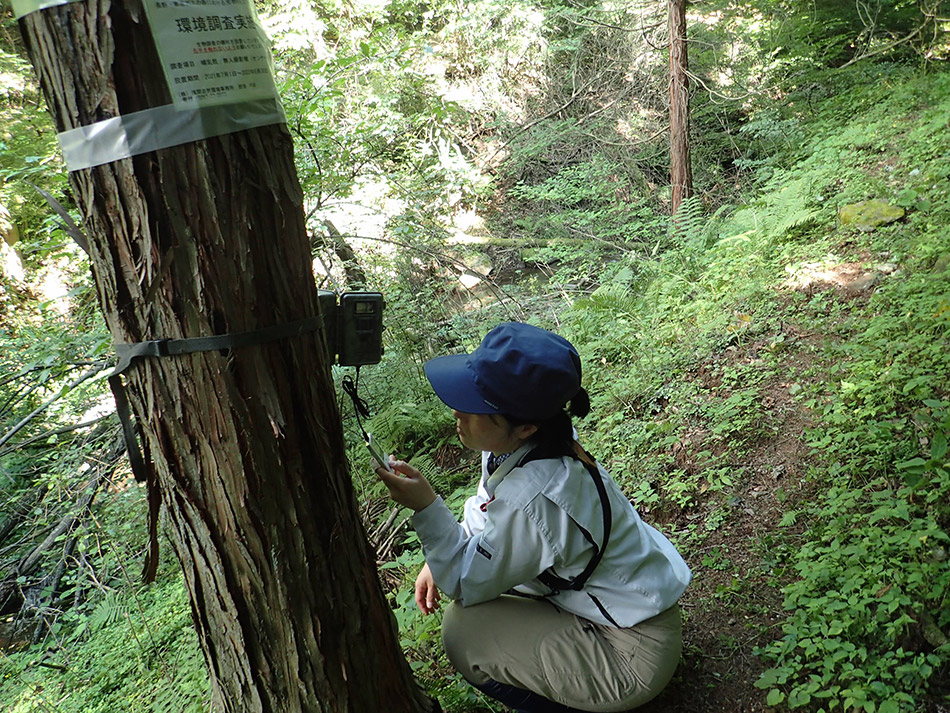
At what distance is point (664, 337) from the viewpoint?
5262mm

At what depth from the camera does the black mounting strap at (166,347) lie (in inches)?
57.1

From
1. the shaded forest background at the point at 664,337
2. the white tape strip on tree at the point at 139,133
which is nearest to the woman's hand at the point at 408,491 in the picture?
the shaded forest background at the point at 664,337

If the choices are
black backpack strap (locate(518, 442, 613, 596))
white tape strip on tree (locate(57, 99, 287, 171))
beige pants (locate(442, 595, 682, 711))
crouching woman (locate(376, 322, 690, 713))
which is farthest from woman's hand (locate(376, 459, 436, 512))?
white tape strip on tree (locate(57, 99, 287, 171))

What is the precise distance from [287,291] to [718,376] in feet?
12.1

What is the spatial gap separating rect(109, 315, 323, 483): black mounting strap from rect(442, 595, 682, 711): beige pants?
3.96 feet

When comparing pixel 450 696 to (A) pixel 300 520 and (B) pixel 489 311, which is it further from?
(B) pixel 489 311

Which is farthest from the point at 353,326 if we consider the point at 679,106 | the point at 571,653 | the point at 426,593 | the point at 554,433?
the point at 679,106

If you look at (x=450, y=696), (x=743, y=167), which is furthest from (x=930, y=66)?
(x=450, y=696)

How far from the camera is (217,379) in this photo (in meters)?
1.48

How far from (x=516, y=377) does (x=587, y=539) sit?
55 cm

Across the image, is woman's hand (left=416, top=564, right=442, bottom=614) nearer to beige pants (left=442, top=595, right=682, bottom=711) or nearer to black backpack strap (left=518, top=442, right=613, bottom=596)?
beige pants (left=442, top=595, right=682, bottom=711)

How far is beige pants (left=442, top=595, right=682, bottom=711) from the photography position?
6.75ft

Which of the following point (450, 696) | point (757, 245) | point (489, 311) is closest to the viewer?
point (450, 696)

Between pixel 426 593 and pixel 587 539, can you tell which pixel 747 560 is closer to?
pixel 587 539
